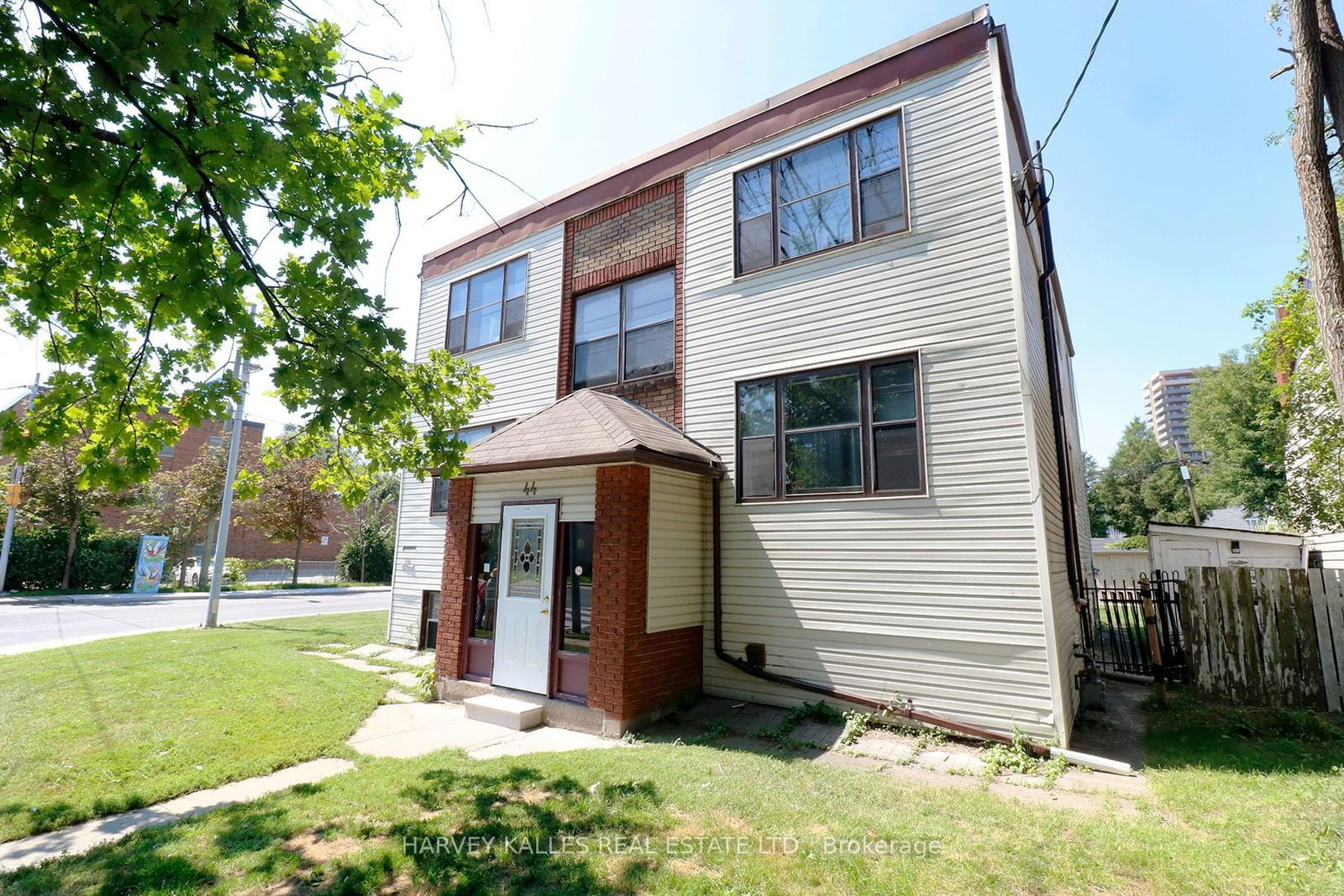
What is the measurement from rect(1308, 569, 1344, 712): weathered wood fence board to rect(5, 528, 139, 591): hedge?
112 feet

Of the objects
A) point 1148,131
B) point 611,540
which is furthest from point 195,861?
point 1148,131

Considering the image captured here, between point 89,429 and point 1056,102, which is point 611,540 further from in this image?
point 1056,102

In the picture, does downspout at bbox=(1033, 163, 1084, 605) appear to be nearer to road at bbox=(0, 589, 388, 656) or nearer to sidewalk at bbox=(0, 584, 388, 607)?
road at bbox=(0, 589, 388, 656)

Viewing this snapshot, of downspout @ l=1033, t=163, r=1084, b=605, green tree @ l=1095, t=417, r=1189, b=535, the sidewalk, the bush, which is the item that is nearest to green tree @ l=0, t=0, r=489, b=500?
downspout @ l=1033, t=163, r=1084, b=605

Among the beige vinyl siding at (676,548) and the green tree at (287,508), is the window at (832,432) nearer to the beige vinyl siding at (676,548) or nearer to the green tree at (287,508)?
the beige vinyl siding at (676,548)

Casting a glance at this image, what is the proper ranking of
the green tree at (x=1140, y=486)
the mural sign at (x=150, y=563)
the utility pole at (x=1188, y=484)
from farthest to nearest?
the green tree at (x=1140, y=486) < the utility pole at (x=1188, y=484) < the mural sign at (x=150, y=563)

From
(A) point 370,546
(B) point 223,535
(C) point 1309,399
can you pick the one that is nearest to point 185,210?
(B) point 223,535

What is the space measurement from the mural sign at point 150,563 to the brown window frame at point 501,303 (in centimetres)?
2087

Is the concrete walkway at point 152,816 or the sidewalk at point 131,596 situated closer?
the concrete walkway at point 152,816

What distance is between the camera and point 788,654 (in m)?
7.15

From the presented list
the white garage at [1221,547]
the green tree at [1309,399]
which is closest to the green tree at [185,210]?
the green tree at [1309,399]

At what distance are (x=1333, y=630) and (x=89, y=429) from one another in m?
12.5

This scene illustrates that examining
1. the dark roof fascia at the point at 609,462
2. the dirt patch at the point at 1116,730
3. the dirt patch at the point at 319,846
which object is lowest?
the dirt patch at the point at 1116,730

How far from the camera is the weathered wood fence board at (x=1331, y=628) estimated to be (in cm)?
665
